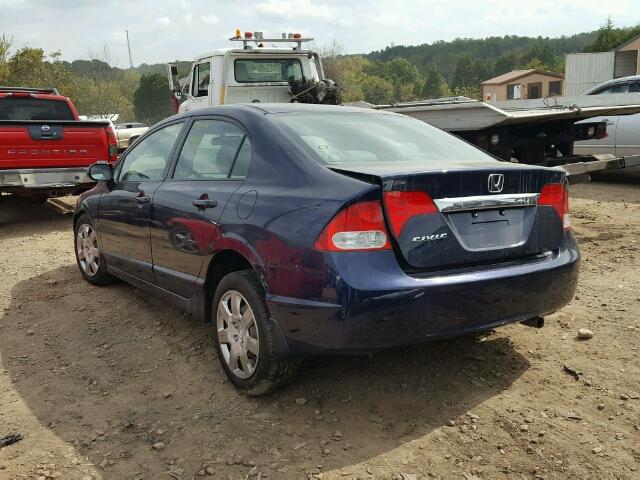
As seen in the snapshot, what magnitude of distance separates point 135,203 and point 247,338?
5.45 feet

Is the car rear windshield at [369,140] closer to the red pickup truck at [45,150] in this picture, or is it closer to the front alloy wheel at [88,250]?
the front alloy wheel at [88,250]

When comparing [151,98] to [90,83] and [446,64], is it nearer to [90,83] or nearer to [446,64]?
[90,83]

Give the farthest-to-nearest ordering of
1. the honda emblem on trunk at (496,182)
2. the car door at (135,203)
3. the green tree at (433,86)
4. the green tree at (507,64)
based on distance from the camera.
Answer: the green tree at (507,64)
the green tree at (433,86)
the car door at (135,203)
the honda emblem on trunk at (496,182)

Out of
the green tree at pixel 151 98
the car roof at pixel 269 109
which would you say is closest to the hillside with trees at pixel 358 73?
the green tree at pixel 151 98

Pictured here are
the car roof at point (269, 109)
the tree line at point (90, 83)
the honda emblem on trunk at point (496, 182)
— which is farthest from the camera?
the tree line at point (90, 83)

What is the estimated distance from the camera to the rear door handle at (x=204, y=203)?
3.41 m

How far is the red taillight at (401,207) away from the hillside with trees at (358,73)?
8824 mm

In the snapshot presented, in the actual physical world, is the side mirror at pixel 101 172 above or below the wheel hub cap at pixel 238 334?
above

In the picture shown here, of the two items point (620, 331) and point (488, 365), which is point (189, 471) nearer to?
point (488, 365)

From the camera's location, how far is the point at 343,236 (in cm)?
268

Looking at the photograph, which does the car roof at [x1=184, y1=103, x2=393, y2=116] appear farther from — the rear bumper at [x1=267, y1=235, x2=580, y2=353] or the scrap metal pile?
the scrap metal pile

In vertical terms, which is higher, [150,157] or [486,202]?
[150,157]

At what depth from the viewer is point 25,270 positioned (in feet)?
20.0

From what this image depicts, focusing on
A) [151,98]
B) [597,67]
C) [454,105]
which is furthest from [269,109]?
[151,98]
